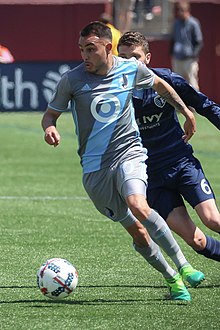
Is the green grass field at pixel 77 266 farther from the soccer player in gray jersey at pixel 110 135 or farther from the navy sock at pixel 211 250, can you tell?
the soccer player in gray jersey at pixel 110 135

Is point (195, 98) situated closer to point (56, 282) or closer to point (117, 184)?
point (117, 184)

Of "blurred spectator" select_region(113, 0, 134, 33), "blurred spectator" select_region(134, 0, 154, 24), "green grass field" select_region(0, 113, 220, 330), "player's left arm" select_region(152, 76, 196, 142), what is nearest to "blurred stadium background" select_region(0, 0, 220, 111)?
"blurred spectator" select_region(113, 0, 134, 33)

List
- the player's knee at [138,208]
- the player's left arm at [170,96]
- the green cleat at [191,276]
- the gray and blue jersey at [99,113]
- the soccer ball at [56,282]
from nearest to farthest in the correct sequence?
the player's knee at [138,208]
the soccer ball at [56,282]
the gray and blue jersey at [99,113]
the green cleat at [191,276]
the player's left arm at [170,96]

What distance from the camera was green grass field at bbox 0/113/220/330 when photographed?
6656 mm

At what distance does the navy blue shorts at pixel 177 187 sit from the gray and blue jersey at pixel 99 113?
24.3 inches

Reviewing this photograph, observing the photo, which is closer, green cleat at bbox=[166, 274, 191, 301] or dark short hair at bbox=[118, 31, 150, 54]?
green cleat at bbox=[166, 274, 191, 301]

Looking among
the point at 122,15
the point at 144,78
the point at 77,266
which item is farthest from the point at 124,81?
the point at 122,15

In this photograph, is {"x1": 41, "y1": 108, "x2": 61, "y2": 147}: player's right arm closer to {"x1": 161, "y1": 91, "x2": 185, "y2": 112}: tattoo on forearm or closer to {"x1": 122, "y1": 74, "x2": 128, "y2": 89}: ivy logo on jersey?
{"x1": 122, "y1": 74, "x2": 128, "y2": 89}: ivy logo on jersey

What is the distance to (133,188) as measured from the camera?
278 inches

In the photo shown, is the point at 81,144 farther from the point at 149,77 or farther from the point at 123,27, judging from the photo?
the point at 123,27

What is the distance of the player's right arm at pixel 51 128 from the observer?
688 cm

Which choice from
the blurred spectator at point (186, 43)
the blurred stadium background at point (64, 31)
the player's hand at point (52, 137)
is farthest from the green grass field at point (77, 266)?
the blurred stadium background at point (64, 31)

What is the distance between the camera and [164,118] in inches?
313

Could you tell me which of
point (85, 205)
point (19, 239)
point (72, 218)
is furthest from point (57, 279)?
point (85, 205)
